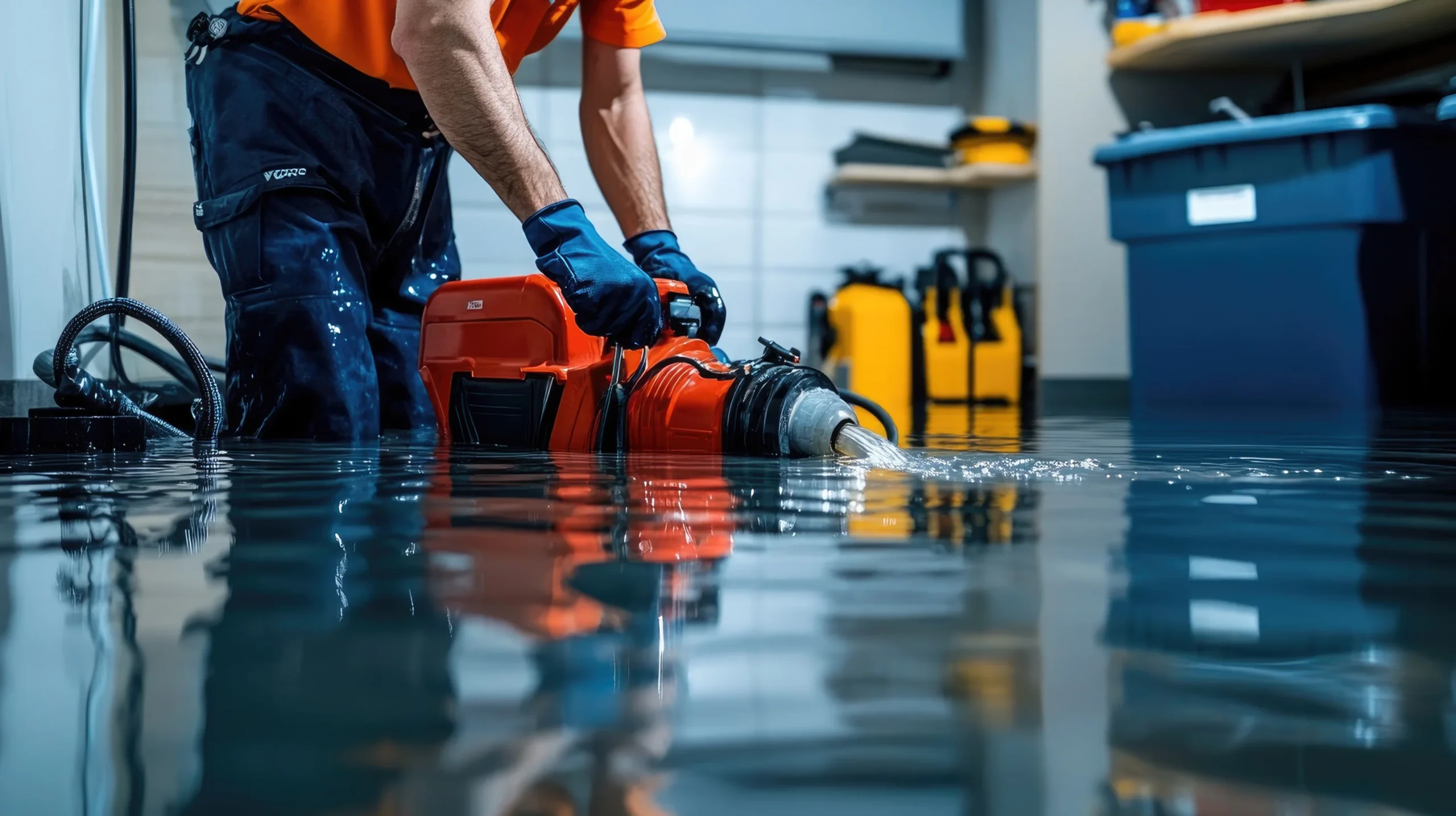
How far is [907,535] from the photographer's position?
2.18 feet

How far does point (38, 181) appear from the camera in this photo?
2.14 metres

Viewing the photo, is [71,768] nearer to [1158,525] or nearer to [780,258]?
[1158,525]

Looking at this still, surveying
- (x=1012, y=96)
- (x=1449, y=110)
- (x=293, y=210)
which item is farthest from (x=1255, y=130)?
(x=293, y=210)

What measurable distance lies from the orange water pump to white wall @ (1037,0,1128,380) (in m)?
2.95

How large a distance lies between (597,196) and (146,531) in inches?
157

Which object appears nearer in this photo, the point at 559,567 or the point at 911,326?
the point at 559,567

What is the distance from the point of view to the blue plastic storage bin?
9.62ft

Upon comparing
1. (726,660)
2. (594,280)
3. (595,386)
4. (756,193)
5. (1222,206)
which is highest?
(756,193)

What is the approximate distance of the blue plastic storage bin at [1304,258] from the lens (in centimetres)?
293

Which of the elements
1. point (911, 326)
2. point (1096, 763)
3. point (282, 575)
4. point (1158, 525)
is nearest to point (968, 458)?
point (1158, 525)

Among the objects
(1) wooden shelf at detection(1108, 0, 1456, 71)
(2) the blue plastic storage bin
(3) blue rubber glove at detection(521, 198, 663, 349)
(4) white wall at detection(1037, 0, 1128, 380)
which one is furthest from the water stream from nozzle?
(4) white wall at detection(1037, 0, 1128, 380)

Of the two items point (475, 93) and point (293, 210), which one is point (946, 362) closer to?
point (293, 210)

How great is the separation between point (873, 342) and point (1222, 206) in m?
1.48

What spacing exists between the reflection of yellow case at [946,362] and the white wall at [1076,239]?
0.33 m
